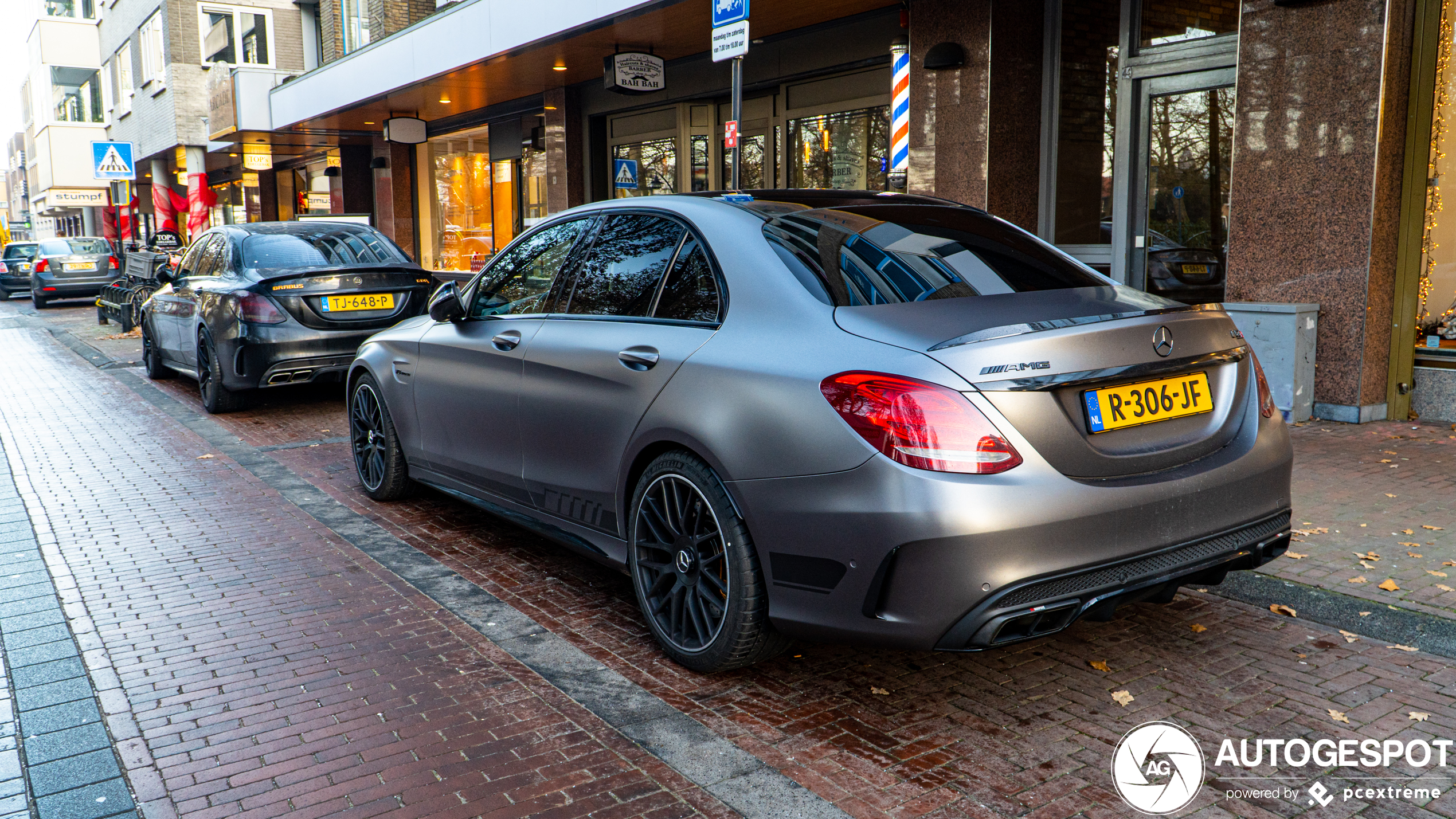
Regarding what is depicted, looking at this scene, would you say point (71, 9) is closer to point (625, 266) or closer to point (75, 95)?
point (75, 95)

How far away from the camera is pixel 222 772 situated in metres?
3.08

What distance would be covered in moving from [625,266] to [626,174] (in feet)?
42.7

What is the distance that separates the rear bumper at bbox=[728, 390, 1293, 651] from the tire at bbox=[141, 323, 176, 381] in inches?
424

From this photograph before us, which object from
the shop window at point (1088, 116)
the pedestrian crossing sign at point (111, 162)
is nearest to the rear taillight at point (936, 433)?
the shop window at point (1088, 116)

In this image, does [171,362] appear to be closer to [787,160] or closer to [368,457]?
[368,457]

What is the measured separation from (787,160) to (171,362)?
7673 millimetres

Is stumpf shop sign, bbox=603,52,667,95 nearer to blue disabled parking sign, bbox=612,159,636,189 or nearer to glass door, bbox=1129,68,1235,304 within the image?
blue disabled parking sign, bbox=612,159,636,189

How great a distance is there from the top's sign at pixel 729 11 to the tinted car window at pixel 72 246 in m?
25.9

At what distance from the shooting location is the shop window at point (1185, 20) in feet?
30.2

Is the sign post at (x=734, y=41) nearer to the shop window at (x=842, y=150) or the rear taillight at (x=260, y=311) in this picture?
the rear taillight at (x=260, y=311)

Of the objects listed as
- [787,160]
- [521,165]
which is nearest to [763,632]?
[787,160]

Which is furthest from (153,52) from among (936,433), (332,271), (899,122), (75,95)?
(936,433)

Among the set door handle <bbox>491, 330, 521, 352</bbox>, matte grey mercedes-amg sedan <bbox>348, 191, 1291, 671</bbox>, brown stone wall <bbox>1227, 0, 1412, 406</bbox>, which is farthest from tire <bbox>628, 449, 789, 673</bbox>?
brown stone wall <bbox>1227, 0, 1412, 406</bbox>

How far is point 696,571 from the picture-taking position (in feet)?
11.8
